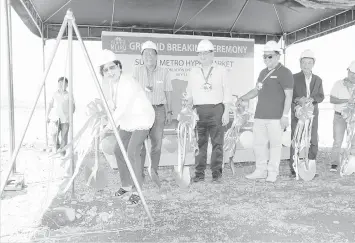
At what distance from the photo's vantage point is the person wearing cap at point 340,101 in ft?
17.7

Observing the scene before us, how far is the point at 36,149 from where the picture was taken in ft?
26.6

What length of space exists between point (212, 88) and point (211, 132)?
1.84 ft

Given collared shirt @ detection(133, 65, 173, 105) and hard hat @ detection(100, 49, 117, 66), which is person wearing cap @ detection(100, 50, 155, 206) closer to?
hard hat @ detection(100, 49, 117, 66)

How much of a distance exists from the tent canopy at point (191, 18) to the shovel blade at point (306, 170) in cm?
275

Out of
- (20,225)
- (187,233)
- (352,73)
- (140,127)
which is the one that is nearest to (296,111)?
(352,73)

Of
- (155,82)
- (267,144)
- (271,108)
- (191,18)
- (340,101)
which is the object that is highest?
(191,18)

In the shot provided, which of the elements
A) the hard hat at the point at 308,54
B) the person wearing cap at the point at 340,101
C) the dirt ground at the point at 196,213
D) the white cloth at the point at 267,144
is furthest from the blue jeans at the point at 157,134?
the person wearing cap at the point at 340,101

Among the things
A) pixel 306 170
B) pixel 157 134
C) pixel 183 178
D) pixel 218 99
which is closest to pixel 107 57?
pixel 157 134

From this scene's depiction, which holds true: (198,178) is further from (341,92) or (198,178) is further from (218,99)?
(341,92)

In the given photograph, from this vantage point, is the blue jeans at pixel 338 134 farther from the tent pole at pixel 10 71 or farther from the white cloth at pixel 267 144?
the tent pole at pixel 10 71

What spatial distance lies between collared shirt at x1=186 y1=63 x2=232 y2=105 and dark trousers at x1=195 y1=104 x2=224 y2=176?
0.26 feet

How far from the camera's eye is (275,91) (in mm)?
4734

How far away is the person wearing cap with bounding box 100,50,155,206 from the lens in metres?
3.63

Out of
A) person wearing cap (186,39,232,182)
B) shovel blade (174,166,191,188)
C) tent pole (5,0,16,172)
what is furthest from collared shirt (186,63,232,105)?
tent pole (5,0,16,172)
